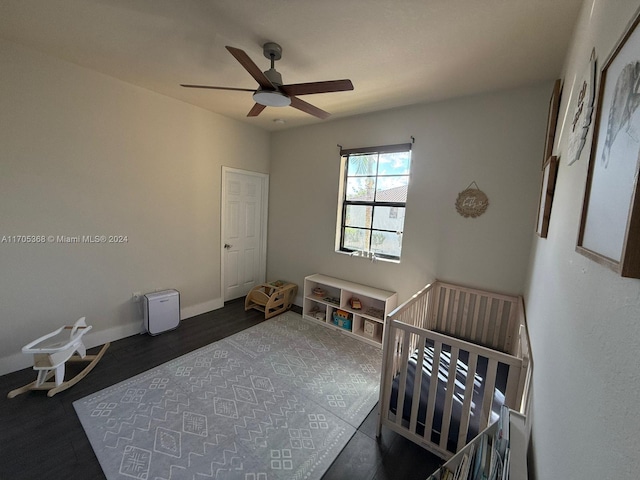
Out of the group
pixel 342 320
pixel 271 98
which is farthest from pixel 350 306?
pixel 271 98

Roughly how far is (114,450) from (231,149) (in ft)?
10.9

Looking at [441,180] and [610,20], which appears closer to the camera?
[610,20]

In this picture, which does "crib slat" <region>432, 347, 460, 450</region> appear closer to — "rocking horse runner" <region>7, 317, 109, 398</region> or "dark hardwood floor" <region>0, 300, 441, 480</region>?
"dark hardwood floor" <region>0, 300, 441, 480</region>

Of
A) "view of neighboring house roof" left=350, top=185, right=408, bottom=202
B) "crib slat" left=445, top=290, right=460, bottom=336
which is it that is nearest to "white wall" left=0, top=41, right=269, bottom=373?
"view of neighboring house roof" left=350, top=185, right=408, bottom=202

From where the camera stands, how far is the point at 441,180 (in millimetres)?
2713

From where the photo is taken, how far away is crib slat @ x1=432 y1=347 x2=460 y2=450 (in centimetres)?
150

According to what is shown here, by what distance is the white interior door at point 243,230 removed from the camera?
382cm

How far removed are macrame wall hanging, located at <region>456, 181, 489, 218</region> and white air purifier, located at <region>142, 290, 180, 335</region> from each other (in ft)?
11.1

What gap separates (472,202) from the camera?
254 centimetres

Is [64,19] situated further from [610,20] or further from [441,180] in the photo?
[441,180]

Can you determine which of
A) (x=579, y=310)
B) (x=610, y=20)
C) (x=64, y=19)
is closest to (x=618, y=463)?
(x=579, y=310)

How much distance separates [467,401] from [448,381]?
5.1 inches

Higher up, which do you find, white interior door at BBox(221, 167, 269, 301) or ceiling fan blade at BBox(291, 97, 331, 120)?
ceiling fan blade at BBox(291, 97, 331, 120)

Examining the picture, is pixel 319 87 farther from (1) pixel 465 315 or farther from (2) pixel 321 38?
(1) pixel 465 315
